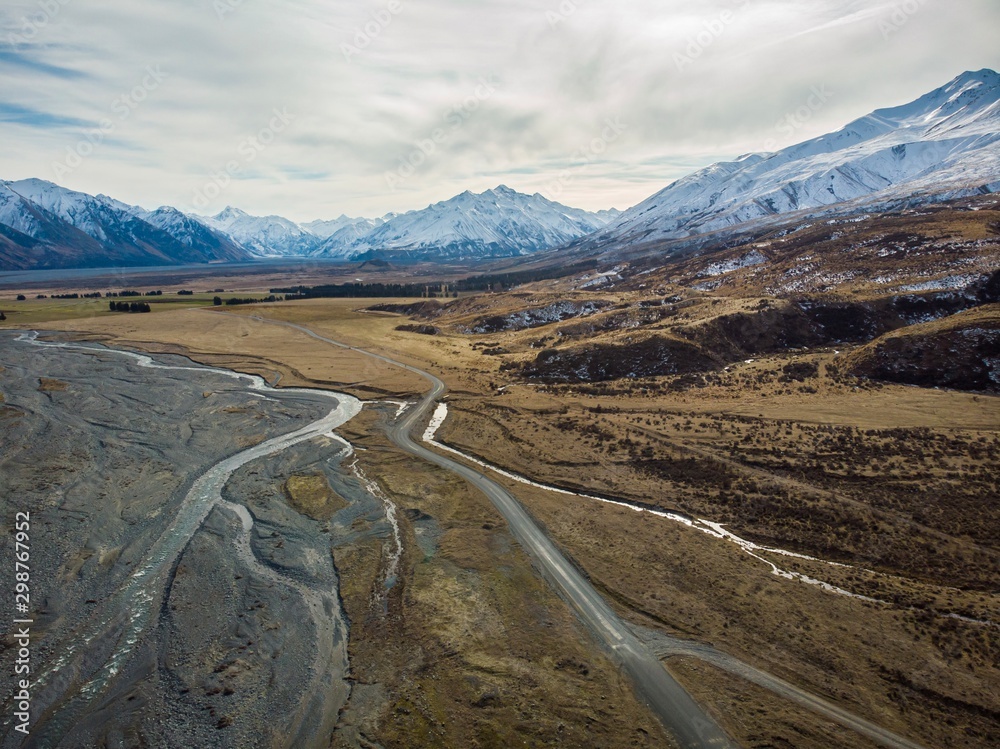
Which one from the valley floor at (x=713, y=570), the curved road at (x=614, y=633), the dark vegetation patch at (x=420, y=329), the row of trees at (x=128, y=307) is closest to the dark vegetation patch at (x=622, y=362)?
the valley floor at (x=713, y=570)

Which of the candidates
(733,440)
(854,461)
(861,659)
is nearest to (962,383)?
(854,461)

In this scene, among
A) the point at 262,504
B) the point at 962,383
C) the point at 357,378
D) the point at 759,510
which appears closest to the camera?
the point at 759,510

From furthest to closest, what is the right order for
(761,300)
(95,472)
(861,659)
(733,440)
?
(761,300) < (733,440) < (95,472) < (861,659)

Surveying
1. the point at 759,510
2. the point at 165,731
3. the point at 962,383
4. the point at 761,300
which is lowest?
the point at 165,731

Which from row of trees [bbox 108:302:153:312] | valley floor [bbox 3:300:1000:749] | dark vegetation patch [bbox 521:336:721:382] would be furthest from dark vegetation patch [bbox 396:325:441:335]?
row of trees [bbox 108:302:153:312]

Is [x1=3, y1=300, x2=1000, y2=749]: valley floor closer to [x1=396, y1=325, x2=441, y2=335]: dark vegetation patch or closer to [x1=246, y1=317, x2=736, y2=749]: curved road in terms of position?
[x1=246, y1=317, x2=736, y2=749]: curved road

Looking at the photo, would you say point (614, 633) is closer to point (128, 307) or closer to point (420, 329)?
point (420, 329)

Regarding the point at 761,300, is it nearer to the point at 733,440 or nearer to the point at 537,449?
the point at 733,440

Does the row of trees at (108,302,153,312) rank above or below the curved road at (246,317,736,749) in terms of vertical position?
above

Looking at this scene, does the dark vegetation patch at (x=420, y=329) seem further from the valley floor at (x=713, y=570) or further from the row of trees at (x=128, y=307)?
the row of trees at (x=128, y=307)
